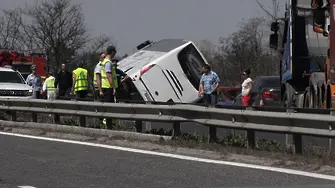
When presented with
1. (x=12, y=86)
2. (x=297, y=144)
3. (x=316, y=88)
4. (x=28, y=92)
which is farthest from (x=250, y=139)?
(x=28, y=92)

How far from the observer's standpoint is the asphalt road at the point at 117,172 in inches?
332

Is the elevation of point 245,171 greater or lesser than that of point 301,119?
lesser

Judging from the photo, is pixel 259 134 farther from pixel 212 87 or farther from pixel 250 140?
pixel 212 87

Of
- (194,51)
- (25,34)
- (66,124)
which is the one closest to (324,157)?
(66,124)

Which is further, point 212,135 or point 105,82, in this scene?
point 105,82

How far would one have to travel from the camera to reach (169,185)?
27.3 ft

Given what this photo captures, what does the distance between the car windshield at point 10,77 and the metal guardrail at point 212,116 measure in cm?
882

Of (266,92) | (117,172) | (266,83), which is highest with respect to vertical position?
(266,83)

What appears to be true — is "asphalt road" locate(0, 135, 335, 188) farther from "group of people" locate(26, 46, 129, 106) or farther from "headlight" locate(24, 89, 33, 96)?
"headlight" locate(24, 89, 33, 96)

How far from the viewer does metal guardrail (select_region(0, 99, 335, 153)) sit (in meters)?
9.77

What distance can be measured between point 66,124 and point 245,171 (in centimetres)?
675

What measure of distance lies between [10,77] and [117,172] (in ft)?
51.6

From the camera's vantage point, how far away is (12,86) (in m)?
23.1

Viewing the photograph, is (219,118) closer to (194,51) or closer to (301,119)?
(301,119)
